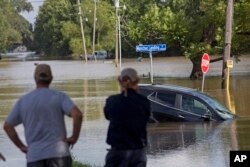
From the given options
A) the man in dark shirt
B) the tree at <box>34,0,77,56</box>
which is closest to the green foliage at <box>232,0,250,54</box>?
the man in dark shirt

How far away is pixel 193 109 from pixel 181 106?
386 millimetres

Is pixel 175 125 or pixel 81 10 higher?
pixel 81 10

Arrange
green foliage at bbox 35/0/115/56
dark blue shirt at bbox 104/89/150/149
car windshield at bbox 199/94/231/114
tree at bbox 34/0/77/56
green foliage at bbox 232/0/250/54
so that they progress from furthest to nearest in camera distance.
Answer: tree at bbox 34/0/77/56
green foliage at bbox 35/0/115/56
green foliage at bbox 232/0/250/54
car windshield at bbox 199/94/231/114
dark blue shirt at bbox 104/89/150/149

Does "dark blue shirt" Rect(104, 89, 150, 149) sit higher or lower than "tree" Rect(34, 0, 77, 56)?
lower

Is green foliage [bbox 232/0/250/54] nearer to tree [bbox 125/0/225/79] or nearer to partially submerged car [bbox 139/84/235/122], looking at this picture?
tree [bbox 125/0/225/79]

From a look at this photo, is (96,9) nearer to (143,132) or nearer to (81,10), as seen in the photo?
(81,10)

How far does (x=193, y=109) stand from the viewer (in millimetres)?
19125

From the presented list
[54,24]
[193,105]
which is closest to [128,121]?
[193,105]

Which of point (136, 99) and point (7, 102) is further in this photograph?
point (7, 102)

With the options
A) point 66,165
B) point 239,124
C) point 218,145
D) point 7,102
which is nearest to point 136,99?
point 66,165

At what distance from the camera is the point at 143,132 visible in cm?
717

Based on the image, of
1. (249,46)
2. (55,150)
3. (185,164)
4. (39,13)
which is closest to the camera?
(55,150)

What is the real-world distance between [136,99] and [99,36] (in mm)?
113195

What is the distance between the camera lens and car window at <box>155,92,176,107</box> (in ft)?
62.4
